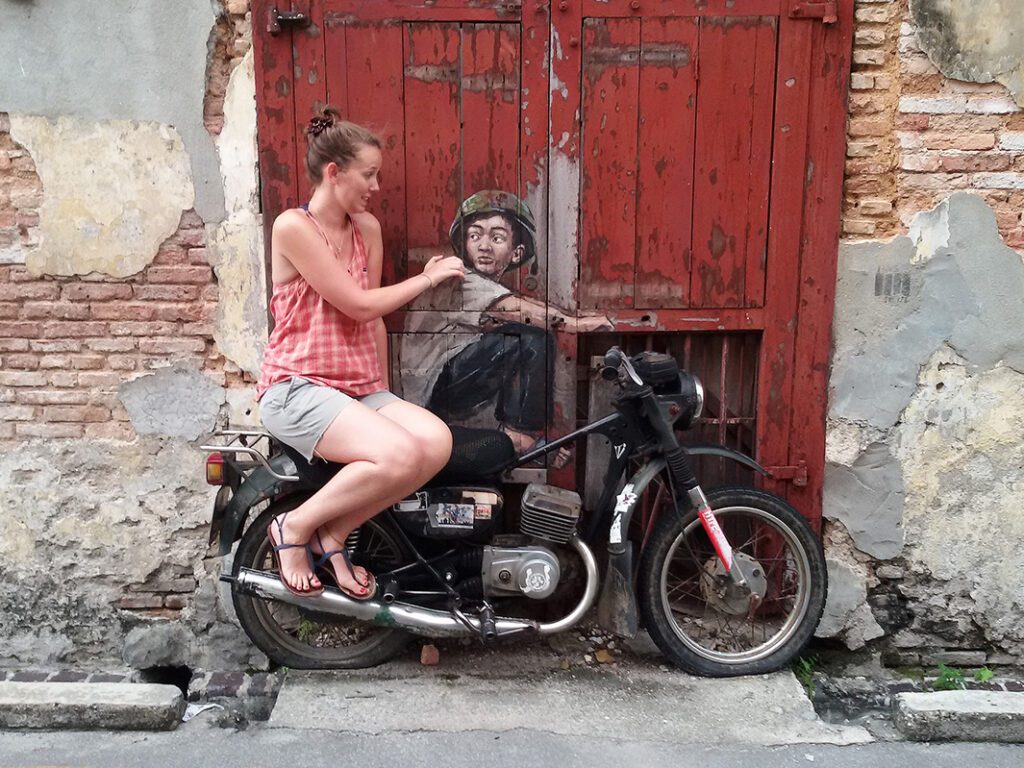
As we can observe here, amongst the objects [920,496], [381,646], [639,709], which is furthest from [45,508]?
[920,496]

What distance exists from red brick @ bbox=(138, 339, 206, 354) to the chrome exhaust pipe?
96 centimetres

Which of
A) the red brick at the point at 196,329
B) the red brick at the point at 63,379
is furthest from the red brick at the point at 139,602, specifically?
the red brick at the point at 196,329

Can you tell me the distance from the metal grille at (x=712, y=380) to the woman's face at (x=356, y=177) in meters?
1.13

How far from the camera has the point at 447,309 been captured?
3762 millimetres

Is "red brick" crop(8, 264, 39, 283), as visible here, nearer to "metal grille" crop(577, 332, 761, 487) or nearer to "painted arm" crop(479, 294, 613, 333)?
"painted arm" crop(479, 294, 613, 333)

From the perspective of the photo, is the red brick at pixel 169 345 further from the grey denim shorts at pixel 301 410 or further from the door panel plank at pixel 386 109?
the door panel plank at pixel 386 109

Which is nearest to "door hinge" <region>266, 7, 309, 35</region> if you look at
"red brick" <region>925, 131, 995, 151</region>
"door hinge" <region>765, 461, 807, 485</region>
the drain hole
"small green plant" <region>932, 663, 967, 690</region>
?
"red brick" <region>925, 131, 995, 151</region>

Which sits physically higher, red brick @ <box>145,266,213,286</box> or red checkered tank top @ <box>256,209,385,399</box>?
red brick @ <box>145,266,213,286</box>

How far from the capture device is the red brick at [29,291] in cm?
373

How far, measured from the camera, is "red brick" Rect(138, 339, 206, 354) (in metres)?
→ 3.76

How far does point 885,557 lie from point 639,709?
1302mm

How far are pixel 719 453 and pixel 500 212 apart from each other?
1323 millimetres

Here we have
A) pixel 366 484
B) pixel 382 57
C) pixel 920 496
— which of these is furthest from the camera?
pixel 920 496

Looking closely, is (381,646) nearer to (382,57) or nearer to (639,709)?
(639,709)
